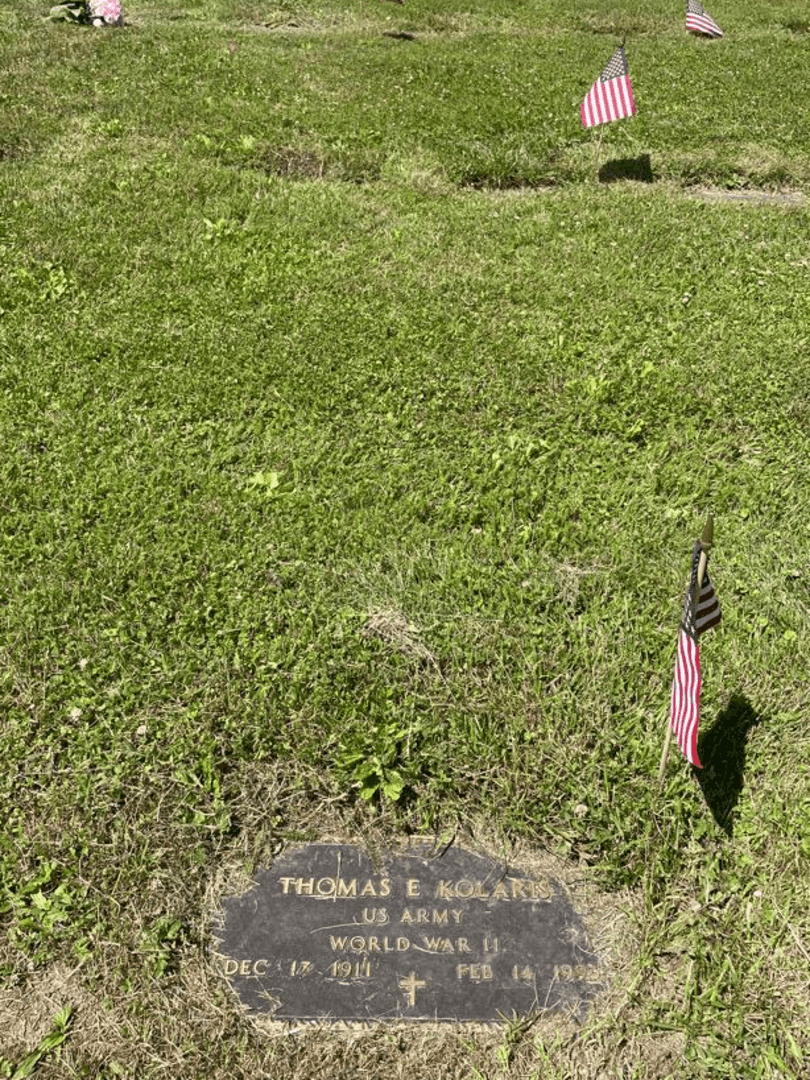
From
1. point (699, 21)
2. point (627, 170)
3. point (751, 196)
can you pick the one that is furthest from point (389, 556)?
point (699, 21)

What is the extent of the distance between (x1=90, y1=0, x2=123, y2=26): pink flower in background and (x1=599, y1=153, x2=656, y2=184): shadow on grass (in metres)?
7.54

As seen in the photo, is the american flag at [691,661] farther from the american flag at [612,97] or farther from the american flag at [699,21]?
the american flag at [699,21]

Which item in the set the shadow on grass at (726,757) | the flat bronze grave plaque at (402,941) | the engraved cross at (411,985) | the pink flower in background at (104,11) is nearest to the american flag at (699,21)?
the pink flower in background at (104,11)

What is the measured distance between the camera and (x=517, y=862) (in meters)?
4.11

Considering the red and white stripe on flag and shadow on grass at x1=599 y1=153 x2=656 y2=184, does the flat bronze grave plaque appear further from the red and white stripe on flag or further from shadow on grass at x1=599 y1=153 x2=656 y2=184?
shadow on grass at x1=599 y1=153 x2=656 y2=184

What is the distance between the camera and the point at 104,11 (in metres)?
12.9

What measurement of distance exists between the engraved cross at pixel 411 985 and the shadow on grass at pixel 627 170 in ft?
26.5

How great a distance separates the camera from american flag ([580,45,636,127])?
29.4 feet

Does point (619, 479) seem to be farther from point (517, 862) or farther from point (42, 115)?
point (42, 115)

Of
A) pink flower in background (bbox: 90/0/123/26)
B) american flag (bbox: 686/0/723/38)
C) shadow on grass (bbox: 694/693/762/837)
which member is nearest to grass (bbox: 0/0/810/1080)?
shadow on grass (bbox: 694/693/762/837)

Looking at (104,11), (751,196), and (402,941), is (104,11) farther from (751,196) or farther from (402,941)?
(402,941)

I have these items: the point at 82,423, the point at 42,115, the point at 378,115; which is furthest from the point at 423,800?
the point at 42,115

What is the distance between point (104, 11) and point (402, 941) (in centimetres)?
1326

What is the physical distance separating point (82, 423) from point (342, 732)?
9.80 feet
